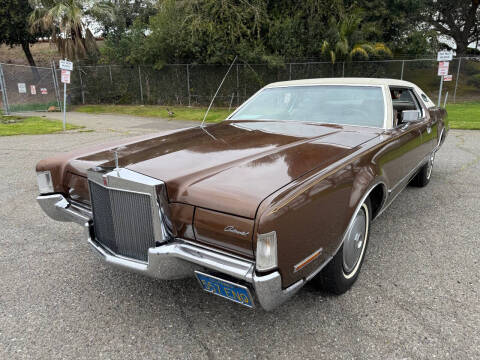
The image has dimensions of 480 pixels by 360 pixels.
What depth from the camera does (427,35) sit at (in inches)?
A: 769

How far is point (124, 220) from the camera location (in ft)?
6.73

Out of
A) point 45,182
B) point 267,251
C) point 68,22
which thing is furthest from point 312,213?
point 68,22

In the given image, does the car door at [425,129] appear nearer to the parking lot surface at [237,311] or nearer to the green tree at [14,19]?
the parking lot surface at [237,311]

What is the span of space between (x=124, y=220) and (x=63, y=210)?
2.82 feet

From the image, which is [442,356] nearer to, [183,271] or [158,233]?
[183,271]

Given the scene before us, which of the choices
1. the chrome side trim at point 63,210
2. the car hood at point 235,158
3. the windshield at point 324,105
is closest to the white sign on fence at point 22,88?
the windshield at point 324,105

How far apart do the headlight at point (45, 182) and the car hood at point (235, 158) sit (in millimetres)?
289

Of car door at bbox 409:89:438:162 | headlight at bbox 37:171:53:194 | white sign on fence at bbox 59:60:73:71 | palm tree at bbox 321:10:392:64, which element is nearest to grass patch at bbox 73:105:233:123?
white sign on fence at bbox 59:60:73:71

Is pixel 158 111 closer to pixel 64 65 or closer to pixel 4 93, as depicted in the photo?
pixel 4 93

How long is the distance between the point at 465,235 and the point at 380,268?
1.18m

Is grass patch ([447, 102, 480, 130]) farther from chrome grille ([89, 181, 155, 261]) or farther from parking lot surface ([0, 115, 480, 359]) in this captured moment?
chrome grille ([89, 181, 155, 261])

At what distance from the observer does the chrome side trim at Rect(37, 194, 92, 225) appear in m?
2.50

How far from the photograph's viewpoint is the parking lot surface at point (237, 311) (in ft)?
6.39

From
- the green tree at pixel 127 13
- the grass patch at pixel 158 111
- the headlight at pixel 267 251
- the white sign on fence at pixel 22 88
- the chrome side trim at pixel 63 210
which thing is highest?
the green tree at pixel 127 13
